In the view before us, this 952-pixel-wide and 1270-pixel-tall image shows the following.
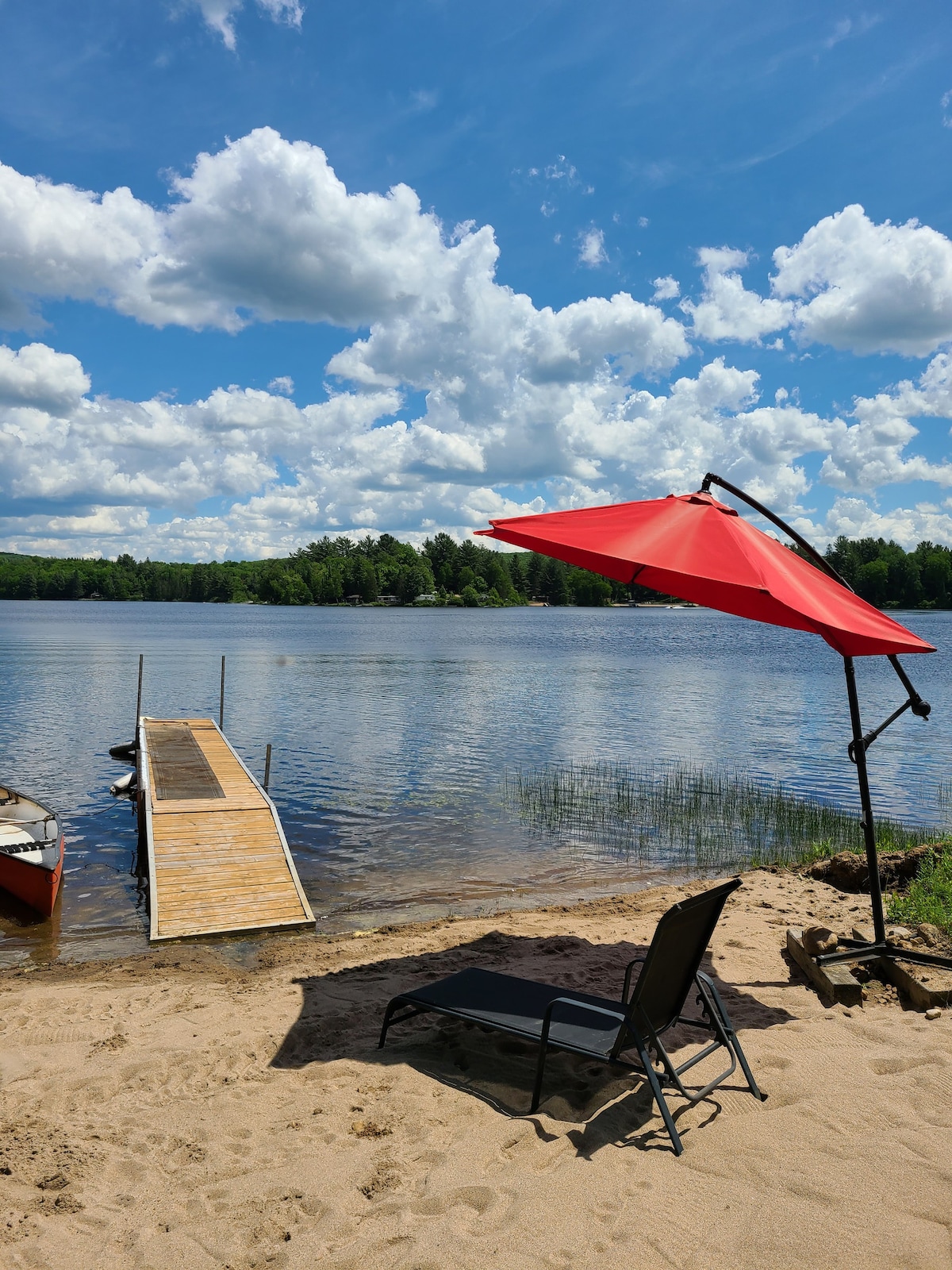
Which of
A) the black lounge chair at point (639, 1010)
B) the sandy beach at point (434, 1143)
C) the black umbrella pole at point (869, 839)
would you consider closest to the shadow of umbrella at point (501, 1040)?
the sandy beach at point (434, 1143)

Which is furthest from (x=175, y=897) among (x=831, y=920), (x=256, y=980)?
(x=831, y=920)

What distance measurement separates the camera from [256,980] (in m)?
6.89

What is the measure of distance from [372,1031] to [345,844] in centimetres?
736

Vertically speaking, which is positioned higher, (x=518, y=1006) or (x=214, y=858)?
(x=518, y=1006)

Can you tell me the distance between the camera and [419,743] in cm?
2147

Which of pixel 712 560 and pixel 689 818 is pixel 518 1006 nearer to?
pixel 712 560

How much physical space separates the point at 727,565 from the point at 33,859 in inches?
351

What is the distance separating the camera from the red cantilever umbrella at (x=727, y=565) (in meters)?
5.02

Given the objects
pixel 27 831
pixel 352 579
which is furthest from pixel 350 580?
pixel 27 831

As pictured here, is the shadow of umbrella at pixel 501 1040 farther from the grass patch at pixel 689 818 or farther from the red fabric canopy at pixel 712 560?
the grass patch at pixel 689 818

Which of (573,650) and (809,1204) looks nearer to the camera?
(809,1204)

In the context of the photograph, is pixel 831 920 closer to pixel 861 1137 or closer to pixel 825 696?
pixel 861 1137

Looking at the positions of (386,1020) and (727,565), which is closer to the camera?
(727,565)

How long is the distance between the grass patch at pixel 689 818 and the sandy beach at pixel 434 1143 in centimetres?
641
